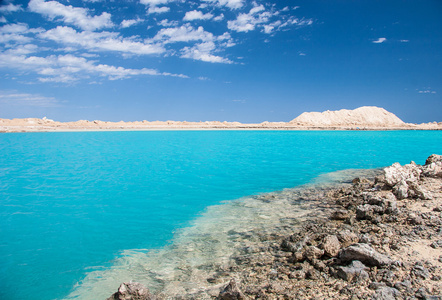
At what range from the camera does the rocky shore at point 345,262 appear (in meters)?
3.60

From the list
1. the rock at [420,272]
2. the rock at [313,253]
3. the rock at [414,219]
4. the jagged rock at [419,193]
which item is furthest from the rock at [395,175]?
the rock at [313,253]

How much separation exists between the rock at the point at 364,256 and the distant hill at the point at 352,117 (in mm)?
120013

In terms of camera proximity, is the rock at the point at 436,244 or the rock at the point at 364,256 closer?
the rock at the point at 364,256

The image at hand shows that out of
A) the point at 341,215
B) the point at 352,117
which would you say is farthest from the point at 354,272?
the point at 352,117

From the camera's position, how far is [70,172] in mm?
16188

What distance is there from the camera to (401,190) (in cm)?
773

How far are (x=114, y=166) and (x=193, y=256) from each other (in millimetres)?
14369

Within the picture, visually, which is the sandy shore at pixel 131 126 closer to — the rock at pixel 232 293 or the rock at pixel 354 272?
the rock at pixel 232 293

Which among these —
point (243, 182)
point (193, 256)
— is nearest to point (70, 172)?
point (243, 182)

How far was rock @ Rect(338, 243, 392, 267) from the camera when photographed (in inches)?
155

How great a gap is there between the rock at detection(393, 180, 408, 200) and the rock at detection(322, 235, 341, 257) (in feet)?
13.7

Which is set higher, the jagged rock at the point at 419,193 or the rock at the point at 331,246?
the jagged rock at the point at 419,193

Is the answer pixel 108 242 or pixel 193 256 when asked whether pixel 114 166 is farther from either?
pixel 193 256

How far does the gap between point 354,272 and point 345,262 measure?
359mm
